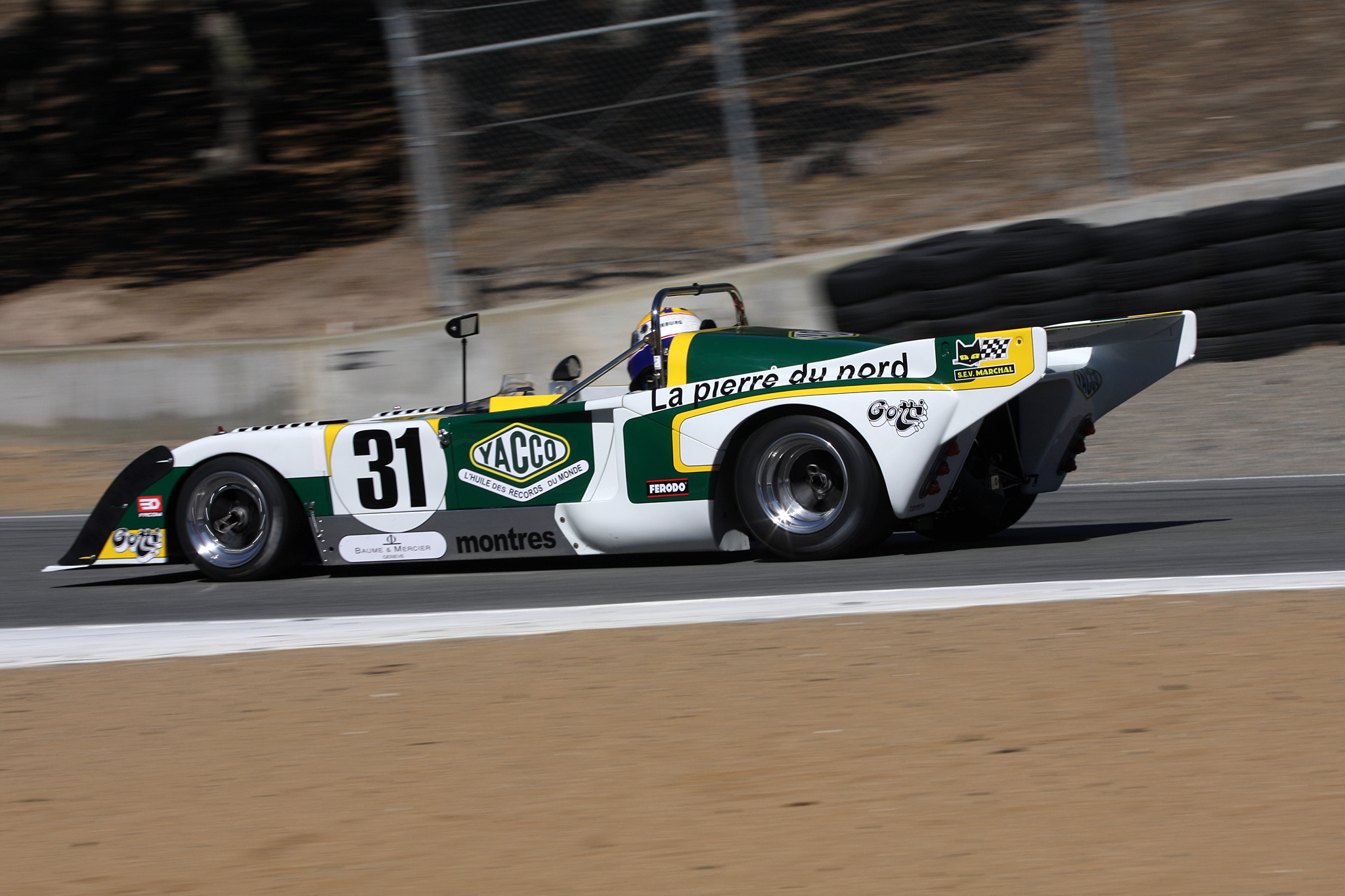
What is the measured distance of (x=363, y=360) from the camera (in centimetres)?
Result: 1247

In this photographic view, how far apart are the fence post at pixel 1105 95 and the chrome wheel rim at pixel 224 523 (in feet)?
25.3

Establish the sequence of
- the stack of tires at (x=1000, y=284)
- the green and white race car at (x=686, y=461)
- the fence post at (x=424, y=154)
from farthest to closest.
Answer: the fence post at (x=424, y=154) → the stack of tires at (x=1000, y=284) → the green and white race car at (x=686, y=461)

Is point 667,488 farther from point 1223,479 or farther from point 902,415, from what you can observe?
point 1223,479

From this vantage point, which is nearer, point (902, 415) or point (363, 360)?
point (902, 415)

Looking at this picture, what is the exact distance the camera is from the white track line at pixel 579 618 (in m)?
5.39

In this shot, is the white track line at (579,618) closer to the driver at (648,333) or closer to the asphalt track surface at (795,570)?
the asphalt track surface at (795,570)

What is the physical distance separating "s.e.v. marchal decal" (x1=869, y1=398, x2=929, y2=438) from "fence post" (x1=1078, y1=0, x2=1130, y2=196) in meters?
6.44

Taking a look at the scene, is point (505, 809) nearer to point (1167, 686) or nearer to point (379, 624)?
point (1167, 686)

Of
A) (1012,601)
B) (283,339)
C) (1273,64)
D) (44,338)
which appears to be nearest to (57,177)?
(44,338)

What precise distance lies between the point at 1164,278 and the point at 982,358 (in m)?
5.39

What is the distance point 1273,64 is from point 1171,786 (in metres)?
12.2

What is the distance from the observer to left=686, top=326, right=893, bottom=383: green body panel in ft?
21.4

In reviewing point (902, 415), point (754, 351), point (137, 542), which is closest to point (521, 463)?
point (754, 351)

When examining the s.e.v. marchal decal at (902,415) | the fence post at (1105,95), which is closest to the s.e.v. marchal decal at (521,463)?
the s.e.v. marchal decal at (902,415)
